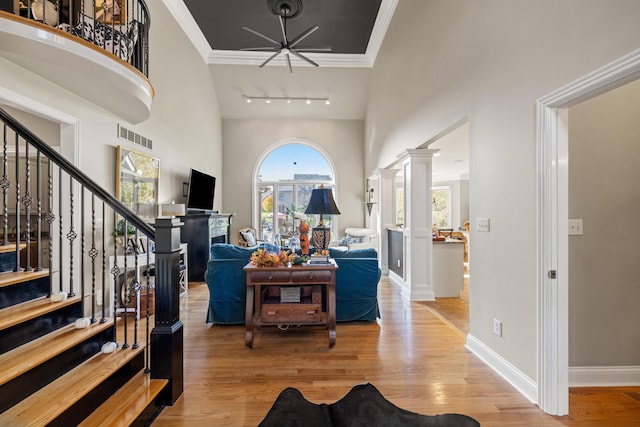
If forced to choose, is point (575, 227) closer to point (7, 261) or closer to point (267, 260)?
point (267, 260)

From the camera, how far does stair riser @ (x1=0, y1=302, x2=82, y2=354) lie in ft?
5.49

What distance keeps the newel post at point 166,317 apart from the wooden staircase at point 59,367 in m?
0.07

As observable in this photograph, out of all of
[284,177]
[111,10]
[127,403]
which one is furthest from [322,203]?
[284,177]

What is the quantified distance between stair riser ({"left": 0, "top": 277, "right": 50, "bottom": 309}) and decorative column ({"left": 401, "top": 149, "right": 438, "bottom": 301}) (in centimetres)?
404

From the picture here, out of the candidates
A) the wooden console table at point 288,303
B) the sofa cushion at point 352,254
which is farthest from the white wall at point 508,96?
the wooden console table at point 288,303

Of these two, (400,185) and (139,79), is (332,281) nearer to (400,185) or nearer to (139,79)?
(139,79)

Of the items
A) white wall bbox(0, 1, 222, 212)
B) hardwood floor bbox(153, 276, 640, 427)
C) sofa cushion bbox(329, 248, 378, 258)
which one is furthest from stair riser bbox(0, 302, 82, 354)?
sofa cushion bbox(329, 248, 378, 258)

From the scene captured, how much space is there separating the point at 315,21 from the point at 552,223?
17.5 feet

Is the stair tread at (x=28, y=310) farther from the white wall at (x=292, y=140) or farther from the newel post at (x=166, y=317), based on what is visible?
the white wall at (x=292, y=140)

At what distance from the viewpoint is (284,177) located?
8602 mm

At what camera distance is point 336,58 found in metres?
6.93

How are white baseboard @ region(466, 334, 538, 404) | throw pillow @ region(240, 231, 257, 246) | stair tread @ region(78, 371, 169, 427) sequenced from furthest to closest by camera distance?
throw pillow @ region(240, 231, 257, 246)
white baseboard @ region(466, 334, 538, 404)
stair tread @ region(78, 371, 169, 427)

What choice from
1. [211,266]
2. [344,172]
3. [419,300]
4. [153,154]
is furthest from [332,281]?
[344,172]

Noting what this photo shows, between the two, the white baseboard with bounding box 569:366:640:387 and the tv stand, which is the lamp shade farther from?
the tv stand
